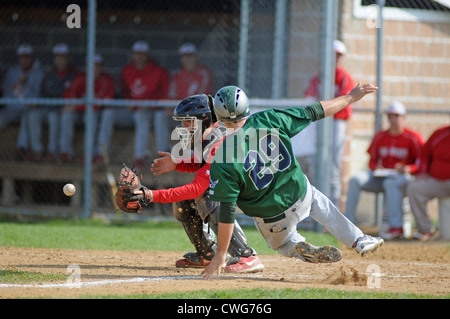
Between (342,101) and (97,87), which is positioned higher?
(97,87)

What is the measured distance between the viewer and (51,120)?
988cm

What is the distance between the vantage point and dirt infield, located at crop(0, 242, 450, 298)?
4609 mm

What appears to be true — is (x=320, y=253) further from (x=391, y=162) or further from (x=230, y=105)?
(x=391, y=162)

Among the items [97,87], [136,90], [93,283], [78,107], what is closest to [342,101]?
[93,283]

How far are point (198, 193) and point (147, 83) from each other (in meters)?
5.22

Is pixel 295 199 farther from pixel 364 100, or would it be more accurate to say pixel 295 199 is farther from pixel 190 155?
pixel 364 100

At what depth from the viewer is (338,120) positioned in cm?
925

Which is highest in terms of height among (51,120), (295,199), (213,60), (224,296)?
(213,60)

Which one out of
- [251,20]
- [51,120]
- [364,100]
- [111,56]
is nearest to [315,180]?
[364,100]

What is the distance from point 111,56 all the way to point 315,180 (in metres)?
4.99

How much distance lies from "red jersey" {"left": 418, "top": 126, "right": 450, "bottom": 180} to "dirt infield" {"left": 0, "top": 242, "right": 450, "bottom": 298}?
168 cm

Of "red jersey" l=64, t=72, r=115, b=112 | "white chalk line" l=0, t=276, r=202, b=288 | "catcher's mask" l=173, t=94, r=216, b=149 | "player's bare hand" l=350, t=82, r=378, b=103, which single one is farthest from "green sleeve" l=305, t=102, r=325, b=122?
"red jersey" l=64, t=72, r=115, b=112

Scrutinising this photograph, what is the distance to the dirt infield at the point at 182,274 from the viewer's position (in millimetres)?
4609

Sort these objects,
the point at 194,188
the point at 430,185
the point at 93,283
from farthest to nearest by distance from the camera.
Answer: the point at 430,185
the point at 194,188
the point at 93,283
